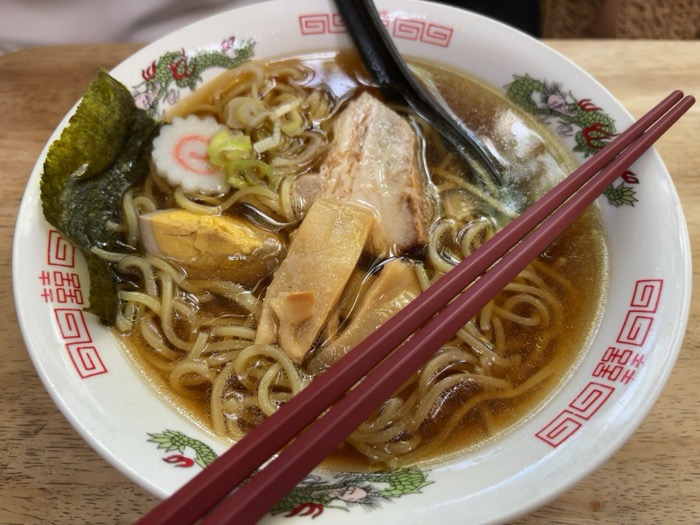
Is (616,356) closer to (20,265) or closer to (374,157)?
(374,157)

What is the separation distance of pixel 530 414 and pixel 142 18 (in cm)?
239

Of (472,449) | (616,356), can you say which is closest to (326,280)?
(472,449)

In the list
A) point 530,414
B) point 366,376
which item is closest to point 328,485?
point 366,376

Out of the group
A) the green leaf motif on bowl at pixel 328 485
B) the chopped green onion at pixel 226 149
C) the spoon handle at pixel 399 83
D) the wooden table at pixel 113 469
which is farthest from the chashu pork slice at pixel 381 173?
the wooden table at pixel 113 469

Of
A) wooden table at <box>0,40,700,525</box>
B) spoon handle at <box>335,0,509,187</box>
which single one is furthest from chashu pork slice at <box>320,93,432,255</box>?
wooden table at <box>0,40,700,525</box>

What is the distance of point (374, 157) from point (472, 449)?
0.94 m

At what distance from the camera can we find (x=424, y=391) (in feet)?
4.86

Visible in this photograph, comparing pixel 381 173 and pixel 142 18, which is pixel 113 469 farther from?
pixel 142 18

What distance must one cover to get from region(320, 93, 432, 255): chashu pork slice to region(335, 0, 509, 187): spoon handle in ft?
0.43

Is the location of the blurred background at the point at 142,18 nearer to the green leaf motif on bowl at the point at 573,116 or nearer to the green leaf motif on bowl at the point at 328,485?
the green leaf motif on bowl at the point at 573,116

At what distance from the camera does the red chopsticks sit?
0.96 meters

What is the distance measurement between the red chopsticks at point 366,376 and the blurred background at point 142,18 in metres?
1.67

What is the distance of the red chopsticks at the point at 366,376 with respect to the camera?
0.96 m

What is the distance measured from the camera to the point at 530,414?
1395mm
